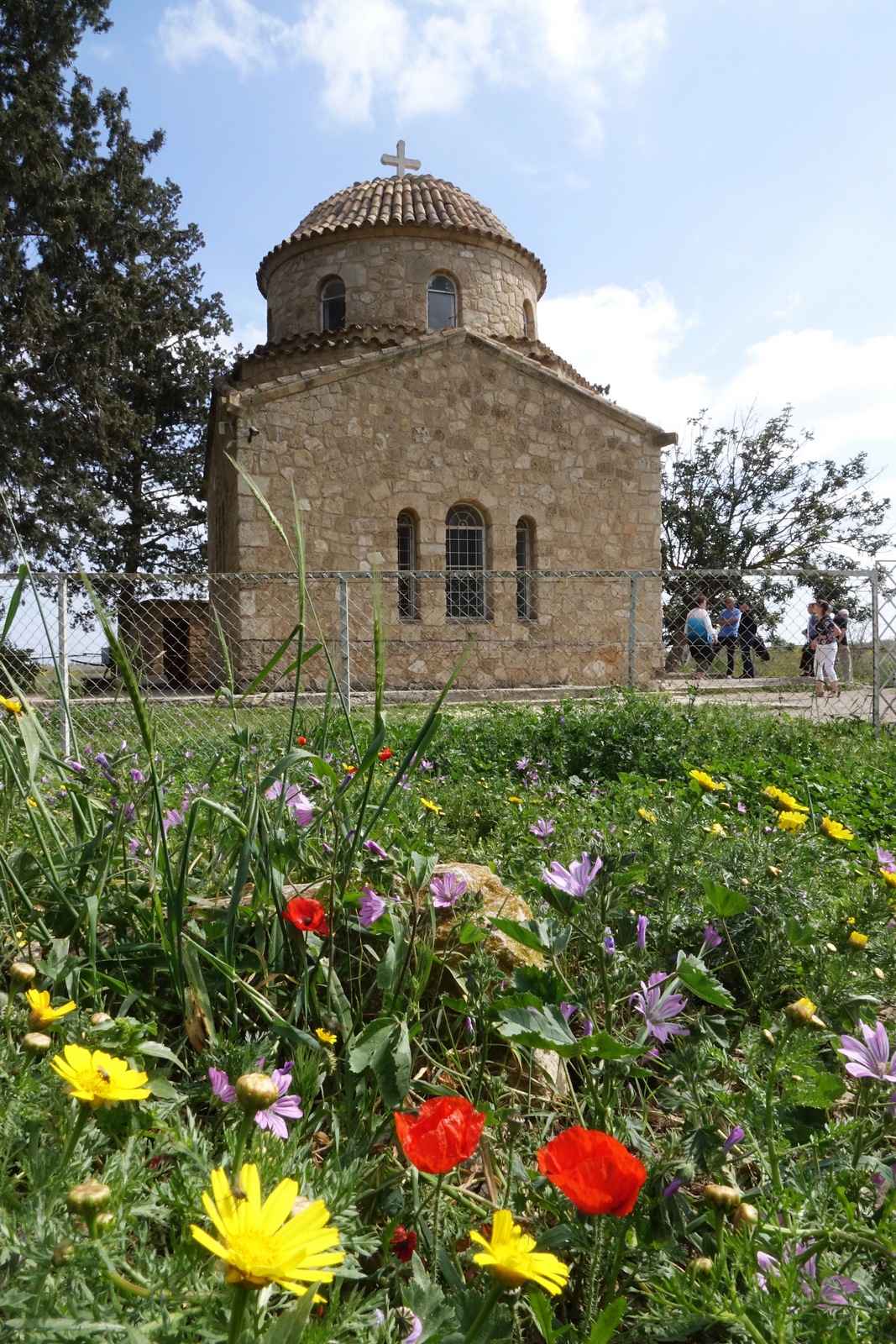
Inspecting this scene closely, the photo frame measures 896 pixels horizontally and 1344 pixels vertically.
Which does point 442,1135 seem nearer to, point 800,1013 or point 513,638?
point 800,1013

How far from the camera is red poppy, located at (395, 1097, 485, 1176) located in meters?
0.86

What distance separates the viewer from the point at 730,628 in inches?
493

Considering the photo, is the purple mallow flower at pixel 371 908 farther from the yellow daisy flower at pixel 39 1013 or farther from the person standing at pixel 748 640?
the person standing at pixel 748 640

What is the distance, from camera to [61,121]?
2022 centimetres

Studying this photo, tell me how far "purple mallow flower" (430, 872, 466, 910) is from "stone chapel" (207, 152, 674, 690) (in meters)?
9.99

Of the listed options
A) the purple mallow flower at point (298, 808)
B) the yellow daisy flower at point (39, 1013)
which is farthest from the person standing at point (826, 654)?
the yellow daisy flower at point (39, 1013)

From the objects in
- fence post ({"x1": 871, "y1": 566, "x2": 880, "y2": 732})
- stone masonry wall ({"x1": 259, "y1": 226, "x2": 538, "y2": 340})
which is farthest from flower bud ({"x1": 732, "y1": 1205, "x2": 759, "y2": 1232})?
stone masonry wall ({"x1": 259, "y1": 226, "x2": 538, "y2": 340})

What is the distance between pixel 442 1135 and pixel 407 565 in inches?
520

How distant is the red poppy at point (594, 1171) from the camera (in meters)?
0.80

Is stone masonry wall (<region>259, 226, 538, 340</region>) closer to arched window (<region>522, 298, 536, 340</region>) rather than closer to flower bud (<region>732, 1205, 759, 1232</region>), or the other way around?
arched window (<region>522, 298, 536, 340</region>)

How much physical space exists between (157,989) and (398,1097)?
2.09 ft

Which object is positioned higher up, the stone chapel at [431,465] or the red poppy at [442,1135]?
the stone chapel at [431,465]

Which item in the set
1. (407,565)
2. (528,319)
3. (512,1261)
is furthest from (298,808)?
(528,319)

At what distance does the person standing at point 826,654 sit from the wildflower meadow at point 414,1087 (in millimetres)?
8473
